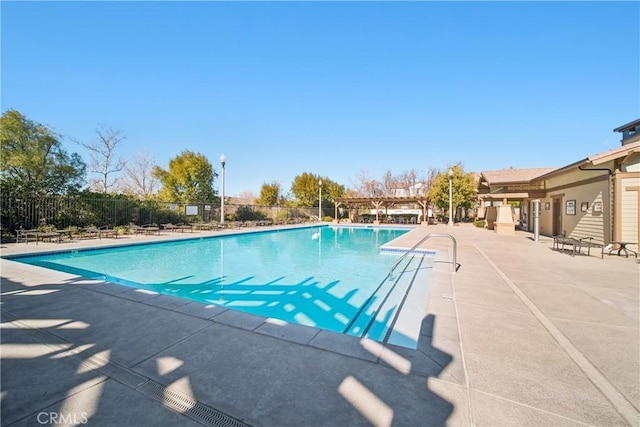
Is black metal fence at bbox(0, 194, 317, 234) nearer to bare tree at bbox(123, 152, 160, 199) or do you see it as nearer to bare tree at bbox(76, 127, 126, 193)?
bare tree at bbox(76, 127, 126, 193)

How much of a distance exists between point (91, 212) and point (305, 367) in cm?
1561

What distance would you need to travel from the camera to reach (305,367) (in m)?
2.20

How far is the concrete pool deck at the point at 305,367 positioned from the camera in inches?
67.0

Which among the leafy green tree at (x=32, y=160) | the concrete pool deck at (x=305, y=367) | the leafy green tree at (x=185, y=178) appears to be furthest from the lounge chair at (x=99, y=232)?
the concrete pool deck at (x=305, y=367)

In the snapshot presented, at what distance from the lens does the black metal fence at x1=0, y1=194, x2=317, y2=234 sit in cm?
1069

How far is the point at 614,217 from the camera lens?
8609 millimetres

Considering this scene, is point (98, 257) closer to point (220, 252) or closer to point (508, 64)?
point (220, 252)

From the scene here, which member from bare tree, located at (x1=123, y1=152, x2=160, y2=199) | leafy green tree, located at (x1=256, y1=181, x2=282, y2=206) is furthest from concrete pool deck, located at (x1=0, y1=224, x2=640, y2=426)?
bare tree, located at (x1=123, y1=152, x2=160, y2=199)

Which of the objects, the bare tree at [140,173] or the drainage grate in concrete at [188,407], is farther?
the bare tree at [140,173]

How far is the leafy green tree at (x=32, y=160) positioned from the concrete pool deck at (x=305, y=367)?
1140 centimetres

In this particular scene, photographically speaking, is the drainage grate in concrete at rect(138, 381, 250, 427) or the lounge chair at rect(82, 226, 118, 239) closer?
the drainage grate in concrete at rect(138, 381, 250, 427)

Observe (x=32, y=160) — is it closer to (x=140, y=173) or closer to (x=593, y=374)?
(x=593, y=374)

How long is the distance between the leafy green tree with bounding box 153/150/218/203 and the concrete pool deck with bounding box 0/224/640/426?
16482 mm
